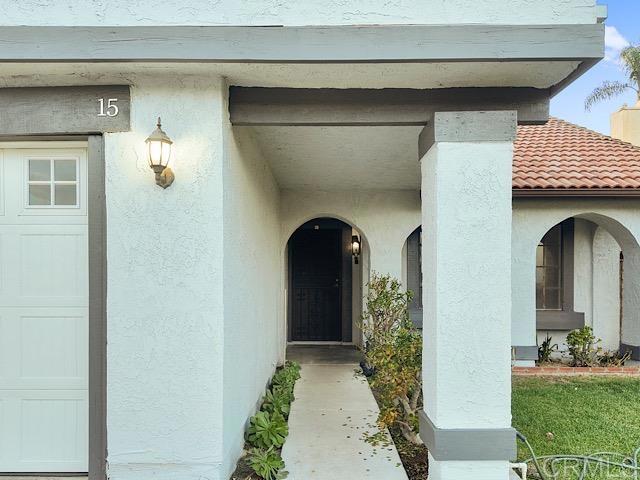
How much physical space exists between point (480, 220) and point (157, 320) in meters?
2.75

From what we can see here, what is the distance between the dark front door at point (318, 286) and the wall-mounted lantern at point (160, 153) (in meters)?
7.24

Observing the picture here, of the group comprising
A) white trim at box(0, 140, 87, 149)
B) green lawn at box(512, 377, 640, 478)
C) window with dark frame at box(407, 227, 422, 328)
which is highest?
white trim at box(0, 140, 87, 149)

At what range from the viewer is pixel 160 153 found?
3.26 m

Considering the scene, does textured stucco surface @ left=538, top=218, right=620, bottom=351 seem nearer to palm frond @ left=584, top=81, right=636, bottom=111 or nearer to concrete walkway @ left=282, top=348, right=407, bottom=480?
concrete walkway @ left=282, top=348, right=407, bottom=480

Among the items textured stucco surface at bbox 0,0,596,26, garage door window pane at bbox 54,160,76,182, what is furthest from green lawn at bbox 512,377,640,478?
garage door window pane at bbox 54,160,76,182

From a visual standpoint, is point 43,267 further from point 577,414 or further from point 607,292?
point 607,292

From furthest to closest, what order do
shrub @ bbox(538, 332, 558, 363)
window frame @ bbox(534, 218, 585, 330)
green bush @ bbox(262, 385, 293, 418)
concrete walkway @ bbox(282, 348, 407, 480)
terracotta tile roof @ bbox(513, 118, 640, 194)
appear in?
window frame @ bbox(534, 218, 585, 330)
shrub @ bbox(538, 332, 558, 363)
terracotta tile roof @ bbox(513, 118, 640, 194)
green bush @ bbox(262, 385, 293, 418)
concrete walkway @ bbox(282, 348, 407, 480)

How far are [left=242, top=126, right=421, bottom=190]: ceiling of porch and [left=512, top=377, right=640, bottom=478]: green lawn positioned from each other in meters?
3.68

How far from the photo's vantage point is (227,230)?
3600mm

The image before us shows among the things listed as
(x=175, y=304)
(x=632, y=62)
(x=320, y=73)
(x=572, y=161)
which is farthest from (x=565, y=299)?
(x=632, y=62)

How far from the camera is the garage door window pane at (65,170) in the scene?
376 cm

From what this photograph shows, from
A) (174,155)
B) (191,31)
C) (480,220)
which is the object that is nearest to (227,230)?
(174,155)

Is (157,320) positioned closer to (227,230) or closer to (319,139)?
(227,230)

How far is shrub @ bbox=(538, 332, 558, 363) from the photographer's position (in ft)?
27.4
